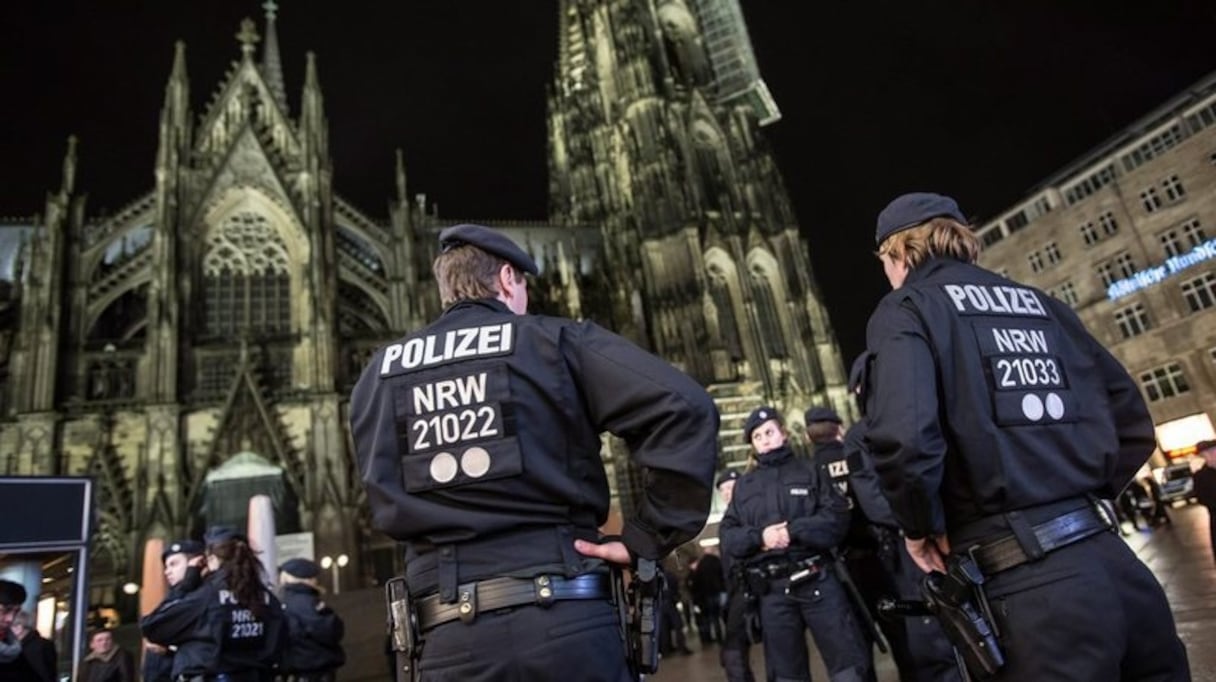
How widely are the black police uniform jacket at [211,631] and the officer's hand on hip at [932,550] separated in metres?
4.11

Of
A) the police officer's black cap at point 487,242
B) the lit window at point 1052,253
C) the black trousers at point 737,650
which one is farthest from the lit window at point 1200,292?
the police officer's black cap at point 487,242

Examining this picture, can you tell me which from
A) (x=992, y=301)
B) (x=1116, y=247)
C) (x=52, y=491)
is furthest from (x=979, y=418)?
(x=1116, y=247)

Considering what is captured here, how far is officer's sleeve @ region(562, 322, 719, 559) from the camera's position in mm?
2125

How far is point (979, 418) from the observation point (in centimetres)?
223

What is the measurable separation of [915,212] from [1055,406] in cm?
80

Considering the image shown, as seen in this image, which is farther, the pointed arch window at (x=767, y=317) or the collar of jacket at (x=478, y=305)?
the pointed arch window at (x=767, y=317)

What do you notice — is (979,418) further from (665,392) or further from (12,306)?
(12,306)

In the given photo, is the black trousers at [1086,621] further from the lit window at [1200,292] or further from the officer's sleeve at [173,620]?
the lit window at [1200,292]

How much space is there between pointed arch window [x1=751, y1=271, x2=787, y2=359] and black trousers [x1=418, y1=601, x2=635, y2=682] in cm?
2940

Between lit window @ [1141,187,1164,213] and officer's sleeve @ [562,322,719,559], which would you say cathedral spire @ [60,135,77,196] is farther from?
lit window @ [1141,187,1164,213]

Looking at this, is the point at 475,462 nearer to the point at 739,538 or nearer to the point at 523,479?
the point at 523,479

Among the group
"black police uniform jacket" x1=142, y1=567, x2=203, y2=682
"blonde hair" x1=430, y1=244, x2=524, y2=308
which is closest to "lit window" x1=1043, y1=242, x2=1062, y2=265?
"black police uniform jacket" x1=142, y1=567, x2=203, y2=682

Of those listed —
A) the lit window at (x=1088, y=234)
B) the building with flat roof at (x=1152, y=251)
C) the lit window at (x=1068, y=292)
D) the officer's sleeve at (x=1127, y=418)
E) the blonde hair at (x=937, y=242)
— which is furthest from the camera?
the lit window at (x=1068, y=292)

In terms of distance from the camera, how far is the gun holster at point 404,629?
216 cm
